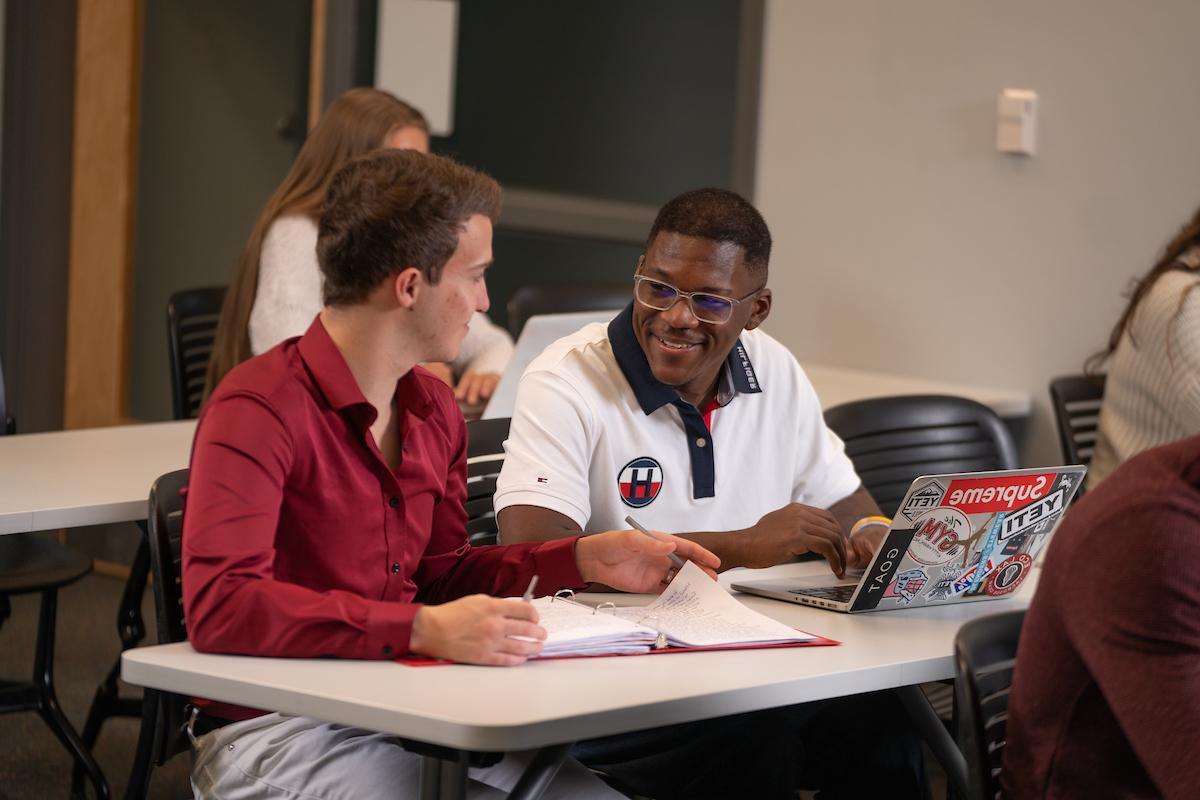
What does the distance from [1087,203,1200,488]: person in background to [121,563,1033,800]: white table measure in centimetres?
171

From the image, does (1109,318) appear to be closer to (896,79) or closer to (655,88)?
(896,79)

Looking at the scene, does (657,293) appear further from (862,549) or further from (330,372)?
(330,372)

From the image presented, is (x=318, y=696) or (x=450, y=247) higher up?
(x=450, y=247)

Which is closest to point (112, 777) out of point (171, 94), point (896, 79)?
point (896, 79)

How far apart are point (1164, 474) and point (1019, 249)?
2681mm

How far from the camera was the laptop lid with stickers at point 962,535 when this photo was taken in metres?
2.03

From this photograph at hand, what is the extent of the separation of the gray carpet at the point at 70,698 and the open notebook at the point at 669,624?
1.50 meters

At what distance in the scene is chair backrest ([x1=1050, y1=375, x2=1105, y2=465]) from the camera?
12.0ft

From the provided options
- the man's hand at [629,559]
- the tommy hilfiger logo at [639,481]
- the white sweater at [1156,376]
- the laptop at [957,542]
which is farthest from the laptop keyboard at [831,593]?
the white sweater at [1156,376]

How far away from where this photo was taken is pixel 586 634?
1846 mm

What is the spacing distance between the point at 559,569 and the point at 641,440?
433 millimetres

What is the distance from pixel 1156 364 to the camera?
3488mm

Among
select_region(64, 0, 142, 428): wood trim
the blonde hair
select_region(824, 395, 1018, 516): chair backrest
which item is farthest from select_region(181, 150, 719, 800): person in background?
select_region(64, 0, 142, 428): wood trim

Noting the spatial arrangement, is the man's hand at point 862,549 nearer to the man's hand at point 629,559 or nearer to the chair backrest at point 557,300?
the man's hand at point 629,559
